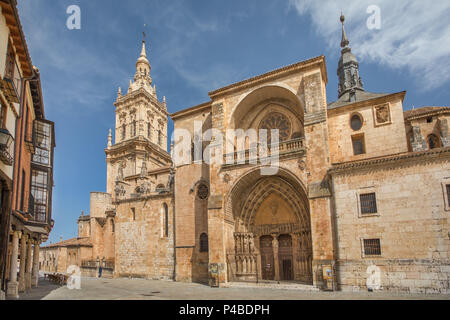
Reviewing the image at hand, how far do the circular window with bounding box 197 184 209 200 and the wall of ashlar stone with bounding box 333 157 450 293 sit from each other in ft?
27.9

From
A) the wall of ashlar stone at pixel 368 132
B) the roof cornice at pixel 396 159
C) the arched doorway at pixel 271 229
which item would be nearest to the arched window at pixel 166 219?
the arched doorway at pixel 271 229

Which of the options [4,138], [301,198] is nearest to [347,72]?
[301,198]

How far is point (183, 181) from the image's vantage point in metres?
21.7

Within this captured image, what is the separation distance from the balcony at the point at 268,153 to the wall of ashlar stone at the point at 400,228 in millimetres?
2950

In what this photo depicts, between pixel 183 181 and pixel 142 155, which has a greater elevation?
pixel 142 155

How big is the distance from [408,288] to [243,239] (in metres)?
8.68

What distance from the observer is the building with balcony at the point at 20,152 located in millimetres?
10391

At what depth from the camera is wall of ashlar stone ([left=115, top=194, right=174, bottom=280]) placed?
71.6 ft

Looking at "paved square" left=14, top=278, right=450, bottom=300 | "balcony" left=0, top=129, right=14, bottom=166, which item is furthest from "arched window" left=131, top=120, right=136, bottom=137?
"balcony" left=0, top=129, right=14, bottom=166

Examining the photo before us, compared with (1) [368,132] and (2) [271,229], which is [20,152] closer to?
(2) [271,229]

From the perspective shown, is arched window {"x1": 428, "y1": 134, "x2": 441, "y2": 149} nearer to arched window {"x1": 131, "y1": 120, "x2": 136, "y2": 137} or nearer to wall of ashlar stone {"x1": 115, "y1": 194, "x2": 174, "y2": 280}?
wall of ashlar stone {"x1": 115, "y1": 194, "x2": 174, "y2": 280}

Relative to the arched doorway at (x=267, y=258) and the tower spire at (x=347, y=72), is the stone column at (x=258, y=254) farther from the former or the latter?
the tower spire at (x=347, y=72)
